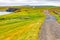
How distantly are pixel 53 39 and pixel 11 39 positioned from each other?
5.44 m

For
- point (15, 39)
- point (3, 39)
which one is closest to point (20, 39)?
point (15, 39)

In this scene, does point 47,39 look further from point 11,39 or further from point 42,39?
point 11,39

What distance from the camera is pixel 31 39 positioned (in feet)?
79.4

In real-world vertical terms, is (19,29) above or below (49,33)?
below

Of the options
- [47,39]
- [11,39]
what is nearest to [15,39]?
[11,39]

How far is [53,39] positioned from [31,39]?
2.86m

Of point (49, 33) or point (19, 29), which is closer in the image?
point (49, 33)

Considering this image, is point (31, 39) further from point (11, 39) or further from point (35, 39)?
point (11, 39)

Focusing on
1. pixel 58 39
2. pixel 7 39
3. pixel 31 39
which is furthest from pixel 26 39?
pixel 58 39

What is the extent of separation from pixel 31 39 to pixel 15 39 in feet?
6.81

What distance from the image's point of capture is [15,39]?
23906mm

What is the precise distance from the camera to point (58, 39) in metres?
24.8

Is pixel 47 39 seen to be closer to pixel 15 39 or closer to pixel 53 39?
pixel 53 39

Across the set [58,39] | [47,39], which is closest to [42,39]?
[47,39]
